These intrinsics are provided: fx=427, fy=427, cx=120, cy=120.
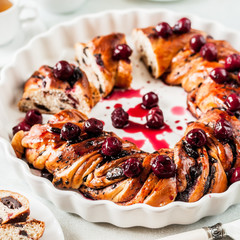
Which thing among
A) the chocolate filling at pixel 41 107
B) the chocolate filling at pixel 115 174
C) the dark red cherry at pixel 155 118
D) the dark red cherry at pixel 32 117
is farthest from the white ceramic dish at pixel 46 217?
the dark red cherry at pixel 155 118

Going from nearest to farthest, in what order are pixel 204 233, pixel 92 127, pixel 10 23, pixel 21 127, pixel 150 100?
pixel 204 233, pixel 92 127, pixel 21 127, pixel 150 100, pixel 10 23

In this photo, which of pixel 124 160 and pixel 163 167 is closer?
pixel 163 167

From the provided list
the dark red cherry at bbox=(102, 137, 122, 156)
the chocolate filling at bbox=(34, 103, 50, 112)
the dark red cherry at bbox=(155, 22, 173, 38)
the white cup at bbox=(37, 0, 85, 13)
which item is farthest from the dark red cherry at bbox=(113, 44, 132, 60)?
the white cup at bbox=(37, 0, 85, 13)

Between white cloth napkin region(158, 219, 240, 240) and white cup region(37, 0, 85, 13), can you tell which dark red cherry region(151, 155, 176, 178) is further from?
white cup region(37, 0, 85, 13)

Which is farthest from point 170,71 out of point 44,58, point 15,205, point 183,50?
point 15,205

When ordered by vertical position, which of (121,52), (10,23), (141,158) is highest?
(10,23)

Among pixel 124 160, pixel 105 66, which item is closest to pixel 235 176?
pixel 124 160

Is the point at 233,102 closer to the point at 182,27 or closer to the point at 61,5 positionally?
the point at 182,27
